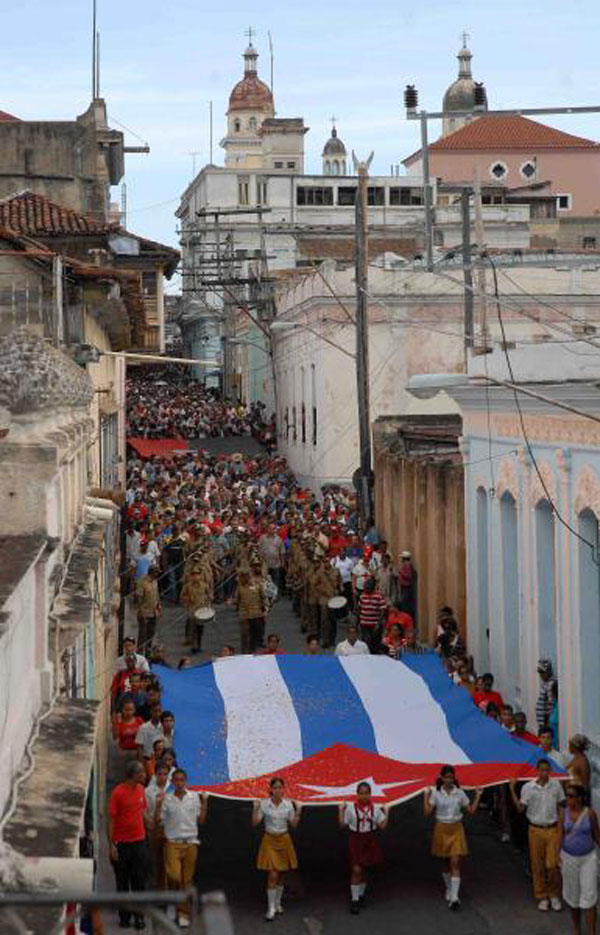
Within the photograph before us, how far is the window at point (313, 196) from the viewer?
8138cm

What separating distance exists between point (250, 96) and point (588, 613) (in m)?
98.4

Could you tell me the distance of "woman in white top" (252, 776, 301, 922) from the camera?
512 inches

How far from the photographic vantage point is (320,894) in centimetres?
1354

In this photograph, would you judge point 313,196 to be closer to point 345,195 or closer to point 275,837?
point 345,195

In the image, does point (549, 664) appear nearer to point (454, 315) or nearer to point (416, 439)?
point (416, 439)

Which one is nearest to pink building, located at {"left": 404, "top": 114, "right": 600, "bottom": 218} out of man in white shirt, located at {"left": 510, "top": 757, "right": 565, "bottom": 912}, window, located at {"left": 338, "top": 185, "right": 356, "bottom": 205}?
window, located at {"left": 338, "top": 185, "right": 356, "bottom": 205}

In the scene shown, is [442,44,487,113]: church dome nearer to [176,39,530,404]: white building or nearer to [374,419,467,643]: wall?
[176,39,530,404]: white building

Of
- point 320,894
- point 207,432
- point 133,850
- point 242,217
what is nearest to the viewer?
point 133,850

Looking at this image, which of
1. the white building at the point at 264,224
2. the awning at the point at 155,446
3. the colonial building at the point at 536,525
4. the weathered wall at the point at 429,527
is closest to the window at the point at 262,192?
the white building at the point at 264,224

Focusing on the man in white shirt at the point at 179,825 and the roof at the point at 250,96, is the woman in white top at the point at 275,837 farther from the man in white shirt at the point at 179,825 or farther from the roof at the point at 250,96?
the roof at the point at 250,96

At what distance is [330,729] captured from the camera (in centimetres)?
1451

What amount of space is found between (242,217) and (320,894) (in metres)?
77.1

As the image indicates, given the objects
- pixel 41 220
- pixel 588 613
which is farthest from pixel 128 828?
pixel 41 220

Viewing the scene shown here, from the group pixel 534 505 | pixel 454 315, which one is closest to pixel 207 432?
pixel 454 315
